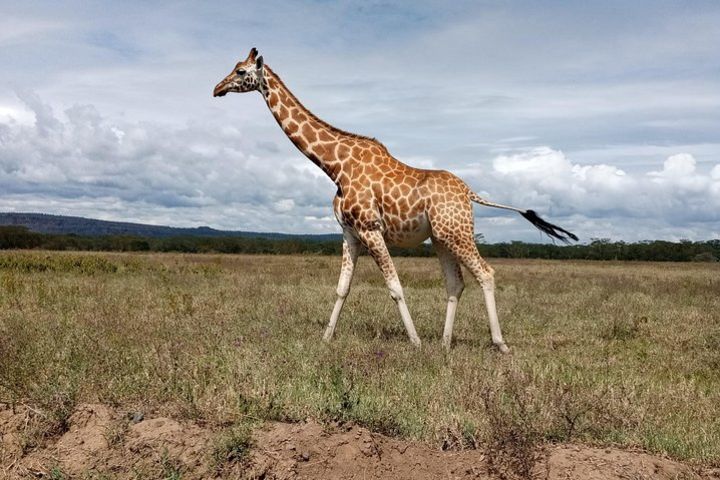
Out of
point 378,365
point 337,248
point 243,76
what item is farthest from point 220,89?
point 337,248

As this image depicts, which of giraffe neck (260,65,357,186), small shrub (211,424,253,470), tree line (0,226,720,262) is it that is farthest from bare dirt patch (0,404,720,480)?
tree line (0,226,720,262)

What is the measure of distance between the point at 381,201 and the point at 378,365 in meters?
2.51

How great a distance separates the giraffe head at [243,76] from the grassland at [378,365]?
3.23 meters

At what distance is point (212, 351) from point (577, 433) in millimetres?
3889

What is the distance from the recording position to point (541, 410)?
5.35 meters

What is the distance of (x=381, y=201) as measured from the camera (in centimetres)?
845

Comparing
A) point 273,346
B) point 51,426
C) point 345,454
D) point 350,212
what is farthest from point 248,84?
point 345,454

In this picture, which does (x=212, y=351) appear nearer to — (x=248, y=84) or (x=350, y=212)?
(x=350, y=212)

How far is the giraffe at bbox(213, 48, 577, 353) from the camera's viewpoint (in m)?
8.40

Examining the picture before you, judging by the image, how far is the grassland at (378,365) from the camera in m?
5.12

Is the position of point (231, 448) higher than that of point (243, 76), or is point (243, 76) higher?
point (243, 76)

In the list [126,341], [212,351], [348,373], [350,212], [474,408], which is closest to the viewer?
[474,408]

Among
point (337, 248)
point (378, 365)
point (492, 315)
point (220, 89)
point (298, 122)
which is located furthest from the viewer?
point (337, 248)

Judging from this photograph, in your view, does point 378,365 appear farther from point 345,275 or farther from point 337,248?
point 337,248
